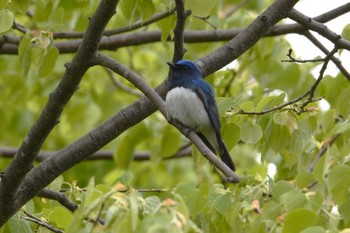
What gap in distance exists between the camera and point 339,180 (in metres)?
3.34

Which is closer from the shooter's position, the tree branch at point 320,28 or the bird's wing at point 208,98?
the tree branch at point 320,28

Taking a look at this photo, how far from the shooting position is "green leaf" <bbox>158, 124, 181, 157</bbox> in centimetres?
664

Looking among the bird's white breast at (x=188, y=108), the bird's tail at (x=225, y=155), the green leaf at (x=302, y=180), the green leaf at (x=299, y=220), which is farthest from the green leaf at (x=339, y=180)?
the bird's white breast at (x=188, y=108)

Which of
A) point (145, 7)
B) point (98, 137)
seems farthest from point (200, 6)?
point (98, 137)

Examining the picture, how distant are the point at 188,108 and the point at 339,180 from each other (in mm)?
2528

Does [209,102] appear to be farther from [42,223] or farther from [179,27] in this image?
[42,223]

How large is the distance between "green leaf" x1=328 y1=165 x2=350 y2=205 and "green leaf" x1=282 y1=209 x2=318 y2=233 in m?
0.28

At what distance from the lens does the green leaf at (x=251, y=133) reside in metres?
4.24

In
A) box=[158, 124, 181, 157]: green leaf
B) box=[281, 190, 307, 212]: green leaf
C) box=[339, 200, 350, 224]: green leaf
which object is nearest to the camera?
box=[281, 190, 307, 212]: green leaf

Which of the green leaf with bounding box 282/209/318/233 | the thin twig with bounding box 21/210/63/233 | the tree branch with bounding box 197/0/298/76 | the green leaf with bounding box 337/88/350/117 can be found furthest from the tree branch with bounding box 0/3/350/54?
the green leaf with bounding box 282/209/318/233

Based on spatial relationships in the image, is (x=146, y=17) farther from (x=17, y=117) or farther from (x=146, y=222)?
(x=17, y=117)

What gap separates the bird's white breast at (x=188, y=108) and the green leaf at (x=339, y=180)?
91.3 inches

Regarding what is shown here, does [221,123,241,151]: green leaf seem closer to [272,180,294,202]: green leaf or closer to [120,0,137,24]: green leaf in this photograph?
[120,0,137,24]: green leaf

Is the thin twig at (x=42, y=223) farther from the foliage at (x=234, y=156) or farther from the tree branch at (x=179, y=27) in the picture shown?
the tree branch at (x=179, y=27)
